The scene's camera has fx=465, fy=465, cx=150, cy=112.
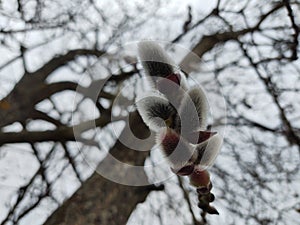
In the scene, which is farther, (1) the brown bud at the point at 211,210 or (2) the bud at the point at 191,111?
(1) the brown bud at the point at 211,210

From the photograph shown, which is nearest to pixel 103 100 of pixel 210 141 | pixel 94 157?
pixel 94 157

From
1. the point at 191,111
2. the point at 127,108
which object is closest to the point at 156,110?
the point at 191,111

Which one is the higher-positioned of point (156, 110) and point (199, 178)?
point (156, 110)

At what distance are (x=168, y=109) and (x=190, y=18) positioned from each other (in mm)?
401

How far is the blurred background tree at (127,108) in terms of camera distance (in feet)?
3.64

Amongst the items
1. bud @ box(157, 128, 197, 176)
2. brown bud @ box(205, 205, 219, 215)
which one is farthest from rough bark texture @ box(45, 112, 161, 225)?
bud @ box(157, 128, 197, 176)

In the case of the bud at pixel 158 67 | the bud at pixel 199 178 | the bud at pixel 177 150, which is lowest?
the bud at pixel 199 178

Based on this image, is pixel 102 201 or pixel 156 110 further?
pixel 102 201

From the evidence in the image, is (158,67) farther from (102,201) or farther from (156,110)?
(102,201)

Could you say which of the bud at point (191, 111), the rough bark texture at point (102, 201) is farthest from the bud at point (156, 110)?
the rough bark texture at point (102, 201)

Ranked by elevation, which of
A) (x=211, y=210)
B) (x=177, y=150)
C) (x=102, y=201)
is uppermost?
(x=177, y=150)

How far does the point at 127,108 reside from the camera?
3.80ft

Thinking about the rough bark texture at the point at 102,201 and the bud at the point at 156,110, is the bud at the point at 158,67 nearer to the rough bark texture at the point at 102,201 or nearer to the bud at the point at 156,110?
the bud at the point at 156,110

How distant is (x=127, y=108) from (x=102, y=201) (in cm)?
24
